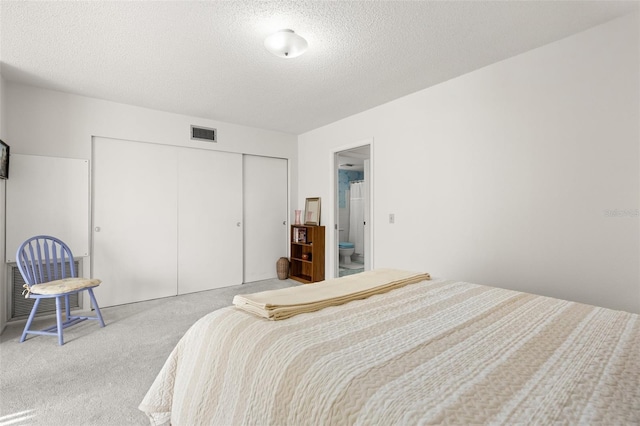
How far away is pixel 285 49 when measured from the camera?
2.17 meters

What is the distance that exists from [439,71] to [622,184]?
165 centimetres

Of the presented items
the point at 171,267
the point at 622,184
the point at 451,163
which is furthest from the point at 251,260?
the point at 622,184

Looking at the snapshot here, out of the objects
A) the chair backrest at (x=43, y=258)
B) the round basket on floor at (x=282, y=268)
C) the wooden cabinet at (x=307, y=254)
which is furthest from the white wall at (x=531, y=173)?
the chair backrest at (x=43, y=258)

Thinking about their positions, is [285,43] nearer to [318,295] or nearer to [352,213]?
[318,295]

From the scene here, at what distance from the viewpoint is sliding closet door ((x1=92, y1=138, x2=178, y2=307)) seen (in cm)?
354

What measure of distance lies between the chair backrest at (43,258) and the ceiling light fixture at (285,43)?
2.85m

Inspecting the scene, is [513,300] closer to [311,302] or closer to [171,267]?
[311,302]

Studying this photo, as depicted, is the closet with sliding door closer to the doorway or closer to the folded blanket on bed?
the doorway

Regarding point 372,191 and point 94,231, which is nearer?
point 94,231

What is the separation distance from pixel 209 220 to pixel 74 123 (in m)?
1.88

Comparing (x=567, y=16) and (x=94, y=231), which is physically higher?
(x=567, y=16)

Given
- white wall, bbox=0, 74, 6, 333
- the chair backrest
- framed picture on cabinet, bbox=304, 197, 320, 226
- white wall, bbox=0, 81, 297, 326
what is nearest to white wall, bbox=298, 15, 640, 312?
framed picture on cabinet, bbox=304, 197, 320, 226

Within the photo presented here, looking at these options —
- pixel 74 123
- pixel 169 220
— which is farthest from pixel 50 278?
pixel 74 123

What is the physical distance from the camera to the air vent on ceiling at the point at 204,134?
4145mm
